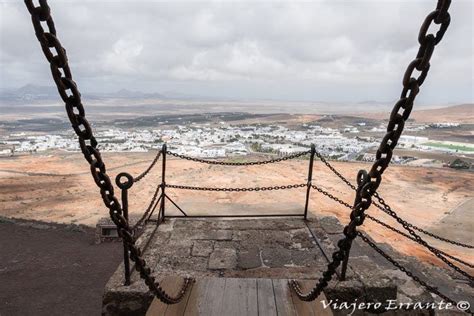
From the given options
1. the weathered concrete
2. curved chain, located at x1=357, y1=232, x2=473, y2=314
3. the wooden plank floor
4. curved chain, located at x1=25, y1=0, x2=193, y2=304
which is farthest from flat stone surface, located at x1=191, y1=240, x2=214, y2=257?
curved chain, located at x1=25, y1=0, x2=193, y2=304

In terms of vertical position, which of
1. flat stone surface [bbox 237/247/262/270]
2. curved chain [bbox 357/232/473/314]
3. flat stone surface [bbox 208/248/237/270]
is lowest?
flat stone surface [bbox 237/247/262/270]

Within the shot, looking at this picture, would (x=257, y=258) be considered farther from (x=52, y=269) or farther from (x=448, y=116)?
(x=448, y=116)

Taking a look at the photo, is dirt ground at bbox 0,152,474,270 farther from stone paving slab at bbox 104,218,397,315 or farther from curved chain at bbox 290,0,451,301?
curved chain at bbox 290,0,451,301

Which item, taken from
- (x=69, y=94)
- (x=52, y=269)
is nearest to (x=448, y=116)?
(x=52, y=269)

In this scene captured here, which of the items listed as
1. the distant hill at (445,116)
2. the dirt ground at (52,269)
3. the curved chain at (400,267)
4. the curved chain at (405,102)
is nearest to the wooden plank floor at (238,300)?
the curved chain at (400,267)

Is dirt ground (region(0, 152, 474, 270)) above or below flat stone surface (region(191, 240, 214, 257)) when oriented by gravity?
below
